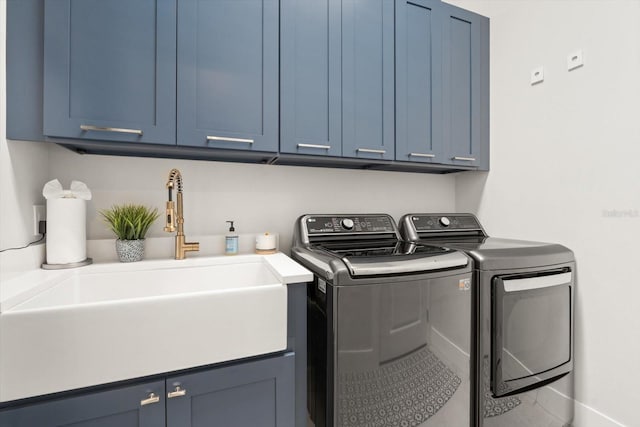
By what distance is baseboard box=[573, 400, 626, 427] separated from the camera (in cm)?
142

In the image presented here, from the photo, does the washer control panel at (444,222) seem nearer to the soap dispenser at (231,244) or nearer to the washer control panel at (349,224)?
the washer control panel at (349,224)

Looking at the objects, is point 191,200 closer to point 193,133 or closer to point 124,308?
point 193,133

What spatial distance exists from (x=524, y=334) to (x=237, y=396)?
1.36 metres

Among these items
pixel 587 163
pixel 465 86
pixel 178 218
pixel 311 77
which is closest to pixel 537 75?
pixel 465 86

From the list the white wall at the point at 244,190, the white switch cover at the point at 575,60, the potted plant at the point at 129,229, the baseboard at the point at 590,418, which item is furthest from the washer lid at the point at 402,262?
the white switch cover at the point at 575,60

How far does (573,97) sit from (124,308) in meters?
2.31

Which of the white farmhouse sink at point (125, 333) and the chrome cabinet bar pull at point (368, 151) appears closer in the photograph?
the white farmhouse sink at point (125, 333)

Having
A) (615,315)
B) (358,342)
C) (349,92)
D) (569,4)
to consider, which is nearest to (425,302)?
(358,342)

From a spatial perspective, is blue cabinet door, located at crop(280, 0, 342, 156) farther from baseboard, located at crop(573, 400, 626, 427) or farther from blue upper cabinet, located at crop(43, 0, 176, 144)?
baseboard, located at crop(573, 400, 626, 427)

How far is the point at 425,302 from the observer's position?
1227mm

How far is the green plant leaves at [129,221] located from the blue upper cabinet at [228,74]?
445 millimetres

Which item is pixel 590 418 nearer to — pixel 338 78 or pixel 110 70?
pixel 338 78

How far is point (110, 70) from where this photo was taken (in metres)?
1.17

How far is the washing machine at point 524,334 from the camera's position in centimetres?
135
